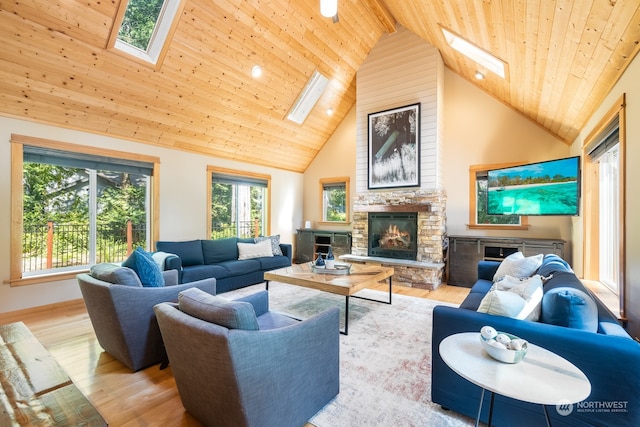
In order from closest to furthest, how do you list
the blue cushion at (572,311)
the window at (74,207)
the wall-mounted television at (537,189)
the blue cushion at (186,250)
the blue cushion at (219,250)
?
the blue cushion at (572,311) → the window at (74,207) → the wall-mounted television at (537,189) → the blue cushion at (186,250) → the blue cushion at (219,250)

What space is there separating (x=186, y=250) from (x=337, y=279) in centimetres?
263

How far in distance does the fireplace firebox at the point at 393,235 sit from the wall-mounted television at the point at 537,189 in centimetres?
129

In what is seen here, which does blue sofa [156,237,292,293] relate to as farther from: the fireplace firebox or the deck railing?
the fireplace firebox

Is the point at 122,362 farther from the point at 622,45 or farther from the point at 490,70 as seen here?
the point at 490,70

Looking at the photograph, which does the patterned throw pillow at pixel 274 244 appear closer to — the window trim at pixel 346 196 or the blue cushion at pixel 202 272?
the blue cushion at pixel 202 272

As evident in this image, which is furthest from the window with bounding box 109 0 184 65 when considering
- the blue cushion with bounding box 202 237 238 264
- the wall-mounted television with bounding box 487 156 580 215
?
the wall-mounted television with bounding box 487 156 580 215

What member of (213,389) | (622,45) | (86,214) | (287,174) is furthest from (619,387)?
(287,174)

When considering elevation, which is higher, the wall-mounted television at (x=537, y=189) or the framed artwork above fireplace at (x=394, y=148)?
the framed artwork above fireplace at (x=394, y=148)

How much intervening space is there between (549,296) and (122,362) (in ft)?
10.5

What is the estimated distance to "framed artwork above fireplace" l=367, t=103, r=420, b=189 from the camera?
526cm

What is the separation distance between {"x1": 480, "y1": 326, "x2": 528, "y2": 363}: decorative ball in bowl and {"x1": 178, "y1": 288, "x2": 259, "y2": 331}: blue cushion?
1126 millimetres

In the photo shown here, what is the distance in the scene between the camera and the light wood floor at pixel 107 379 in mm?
1828

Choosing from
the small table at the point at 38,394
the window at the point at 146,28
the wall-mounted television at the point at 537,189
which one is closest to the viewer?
the small table at the point at 38,394

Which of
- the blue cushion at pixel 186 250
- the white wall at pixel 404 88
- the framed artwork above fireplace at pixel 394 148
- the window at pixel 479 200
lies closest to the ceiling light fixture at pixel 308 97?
the white wall at pixel 404 88
